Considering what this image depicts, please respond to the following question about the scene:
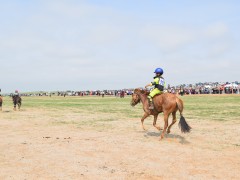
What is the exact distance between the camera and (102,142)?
11.4 meters

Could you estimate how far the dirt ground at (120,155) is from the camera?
748cm

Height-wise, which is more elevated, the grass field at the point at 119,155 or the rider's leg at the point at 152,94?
the rider's leg at the point at 152,94

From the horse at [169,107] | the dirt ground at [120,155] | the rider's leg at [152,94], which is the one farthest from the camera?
the rider's leg at [152,94]

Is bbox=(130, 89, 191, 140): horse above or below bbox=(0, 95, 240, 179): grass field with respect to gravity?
above

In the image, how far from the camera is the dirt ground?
24.5ft

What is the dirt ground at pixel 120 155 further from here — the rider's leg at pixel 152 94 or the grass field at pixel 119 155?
the rider's leg at pixel 152 94

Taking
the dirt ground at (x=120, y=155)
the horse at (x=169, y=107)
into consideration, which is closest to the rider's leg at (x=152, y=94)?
the horse at (x=169, y=107)

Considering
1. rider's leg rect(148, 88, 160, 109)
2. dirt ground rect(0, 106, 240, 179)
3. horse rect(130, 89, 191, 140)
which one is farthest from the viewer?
rider's leg rect(148, 88, 160, 109)

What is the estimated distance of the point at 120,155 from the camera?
30.6ft

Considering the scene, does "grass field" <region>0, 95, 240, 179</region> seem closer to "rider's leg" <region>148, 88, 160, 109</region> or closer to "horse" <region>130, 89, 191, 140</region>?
"horse" <region>130, 89, 191, 140</region>

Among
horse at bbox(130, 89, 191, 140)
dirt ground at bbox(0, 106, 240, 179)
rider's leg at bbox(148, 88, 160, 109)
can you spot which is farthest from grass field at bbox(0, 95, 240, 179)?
rider's leg at bbox(148, 88, 160, 109)

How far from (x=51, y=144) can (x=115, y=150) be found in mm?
2547

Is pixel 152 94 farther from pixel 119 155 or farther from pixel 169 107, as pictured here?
pixel 119 155

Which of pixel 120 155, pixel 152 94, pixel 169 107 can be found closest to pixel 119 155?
pixel 120 155
